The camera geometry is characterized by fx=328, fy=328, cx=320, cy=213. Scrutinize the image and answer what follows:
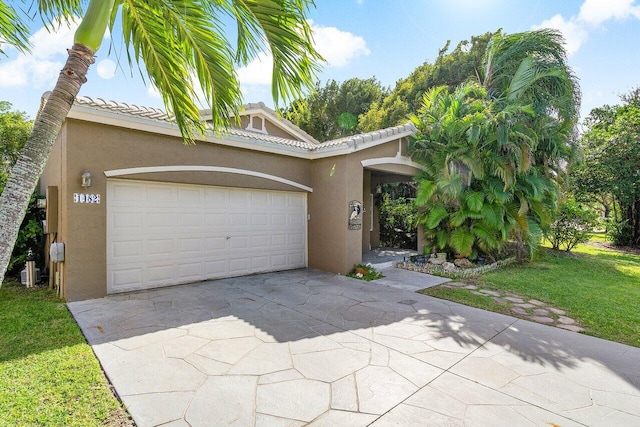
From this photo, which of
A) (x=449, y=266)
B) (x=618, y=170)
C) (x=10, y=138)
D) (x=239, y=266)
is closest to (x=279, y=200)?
(x=239, y=266)

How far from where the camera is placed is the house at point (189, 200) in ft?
22.1

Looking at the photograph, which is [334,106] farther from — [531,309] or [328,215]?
A: [531,309]

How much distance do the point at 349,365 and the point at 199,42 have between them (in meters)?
4.75

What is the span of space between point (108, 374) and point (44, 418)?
0.85 m

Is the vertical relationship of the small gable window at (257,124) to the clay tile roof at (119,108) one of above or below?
above

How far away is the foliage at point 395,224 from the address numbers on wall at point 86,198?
38.3 ft

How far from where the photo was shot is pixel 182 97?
4891 millimetres

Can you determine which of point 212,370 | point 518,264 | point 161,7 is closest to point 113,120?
point 161,7

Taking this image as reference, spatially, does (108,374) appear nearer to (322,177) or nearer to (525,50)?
(322,177)

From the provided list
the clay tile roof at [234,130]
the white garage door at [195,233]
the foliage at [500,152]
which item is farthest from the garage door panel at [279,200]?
the foliage at [500,152]

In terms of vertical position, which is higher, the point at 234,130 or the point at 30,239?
the point at 234,130

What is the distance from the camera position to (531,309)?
21.9 feet

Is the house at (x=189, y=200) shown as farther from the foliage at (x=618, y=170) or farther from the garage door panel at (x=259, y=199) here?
the foliage at (x=618, y=170)

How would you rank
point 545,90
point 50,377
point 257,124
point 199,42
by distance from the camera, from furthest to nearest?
point 257,124
point 545,90
point 199,42
point 50,377
